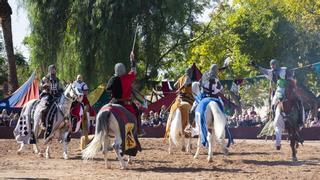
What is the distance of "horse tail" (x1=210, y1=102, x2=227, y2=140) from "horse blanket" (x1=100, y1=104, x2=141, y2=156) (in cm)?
176

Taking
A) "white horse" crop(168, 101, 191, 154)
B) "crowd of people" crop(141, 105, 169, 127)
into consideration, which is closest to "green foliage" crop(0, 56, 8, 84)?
"crowd of people" crop(141, 105, 169, 127)

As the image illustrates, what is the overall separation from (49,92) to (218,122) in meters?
4.34

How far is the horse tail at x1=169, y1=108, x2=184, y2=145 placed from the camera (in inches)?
618

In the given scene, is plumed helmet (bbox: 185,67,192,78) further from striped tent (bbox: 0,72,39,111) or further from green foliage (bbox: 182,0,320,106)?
green foliage (bbox: 182,0,320,106)

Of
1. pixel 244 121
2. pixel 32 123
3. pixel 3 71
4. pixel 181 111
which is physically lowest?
pixel 32 123

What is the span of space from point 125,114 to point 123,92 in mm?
671

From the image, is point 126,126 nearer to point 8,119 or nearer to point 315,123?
point 8,119

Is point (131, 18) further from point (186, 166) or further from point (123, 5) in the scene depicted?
point (186, 166)

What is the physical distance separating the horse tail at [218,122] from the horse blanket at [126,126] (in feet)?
5.78

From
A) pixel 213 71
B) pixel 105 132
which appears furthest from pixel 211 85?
pixel 105 132

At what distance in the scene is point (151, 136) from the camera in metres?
26.3

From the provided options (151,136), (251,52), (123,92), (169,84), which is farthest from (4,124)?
(251,52)

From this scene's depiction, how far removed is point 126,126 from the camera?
12898mm

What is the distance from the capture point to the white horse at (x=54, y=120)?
15.3 meters
